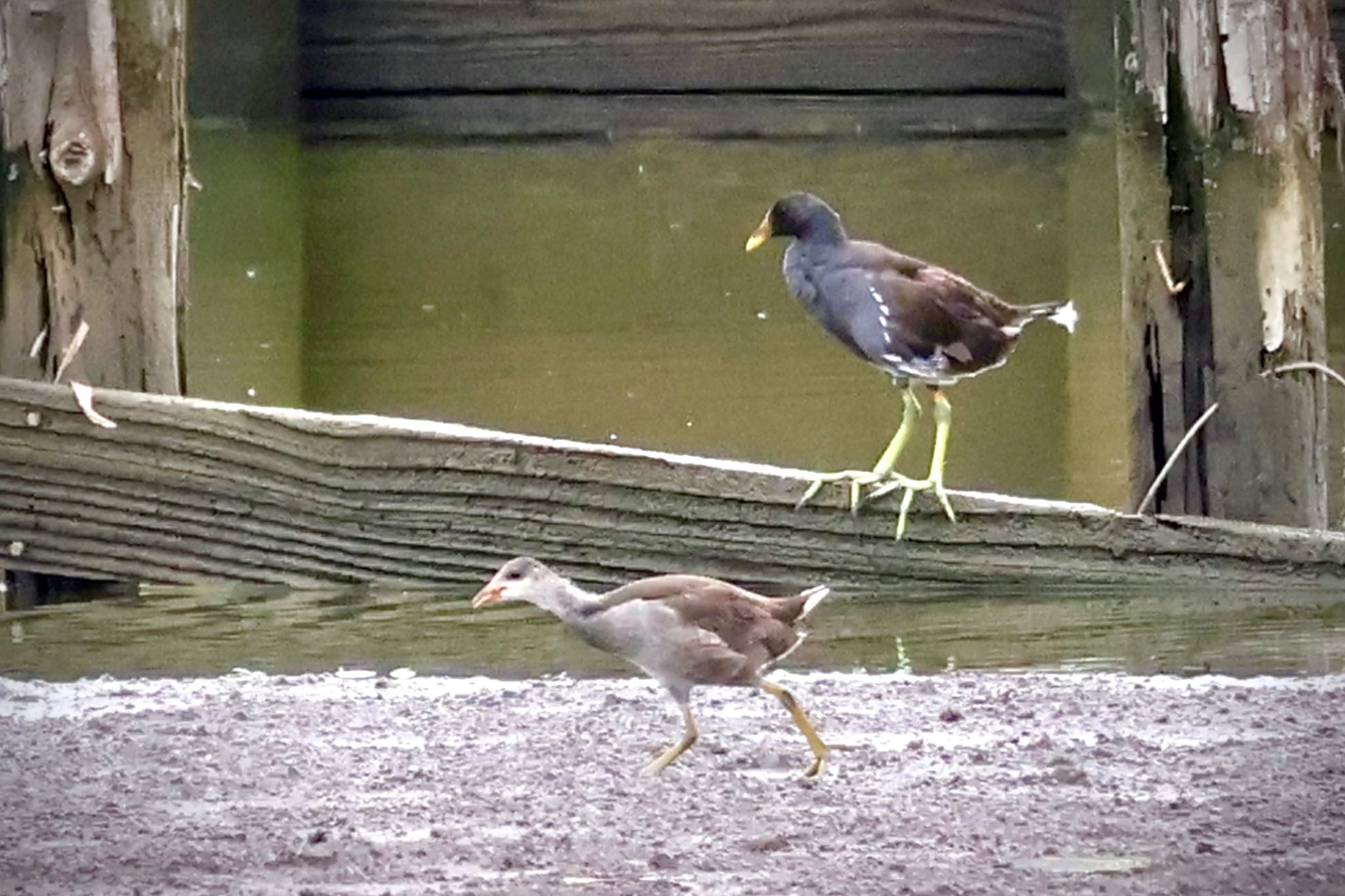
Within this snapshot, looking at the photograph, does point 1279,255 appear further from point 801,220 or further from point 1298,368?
point 801,220

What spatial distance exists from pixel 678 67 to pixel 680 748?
3475 millimetres

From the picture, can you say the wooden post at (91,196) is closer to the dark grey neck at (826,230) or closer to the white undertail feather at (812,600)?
the white undertail feather at (812,600)

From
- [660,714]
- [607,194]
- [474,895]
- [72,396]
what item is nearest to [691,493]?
[660,714]

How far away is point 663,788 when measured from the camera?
14.2ft

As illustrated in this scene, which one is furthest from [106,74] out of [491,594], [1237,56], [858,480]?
[1237,56]

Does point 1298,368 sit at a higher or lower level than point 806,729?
higher

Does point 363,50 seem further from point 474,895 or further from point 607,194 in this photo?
point 474,895

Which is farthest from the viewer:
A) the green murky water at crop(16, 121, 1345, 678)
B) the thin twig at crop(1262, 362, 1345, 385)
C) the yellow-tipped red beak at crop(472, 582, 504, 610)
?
the green murky water at crop(16, 121, 1345, 678)

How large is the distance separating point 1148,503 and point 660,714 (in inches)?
54.2

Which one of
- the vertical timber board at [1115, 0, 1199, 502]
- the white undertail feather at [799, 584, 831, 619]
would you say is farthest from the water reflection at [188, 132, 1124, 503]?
the white undertail feather at [799, 584, 831, 619]

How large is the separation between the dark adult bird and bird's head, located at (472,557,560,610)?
59.1 inches

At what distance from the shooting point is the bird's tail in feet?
22.4

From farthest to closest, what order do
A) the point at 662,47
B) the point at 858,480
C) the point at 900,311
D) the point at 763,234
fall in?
the point at 662,47 < the point at 763,234 < the point at 900,311 < the point at 858,480

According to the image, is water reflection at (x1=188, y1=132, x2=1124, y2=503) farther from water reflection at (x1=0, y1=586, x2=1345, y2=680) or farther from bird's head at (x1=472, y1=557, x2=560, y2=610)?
bird's head at (x1=472, y1=557, x2=560, y2=610)
